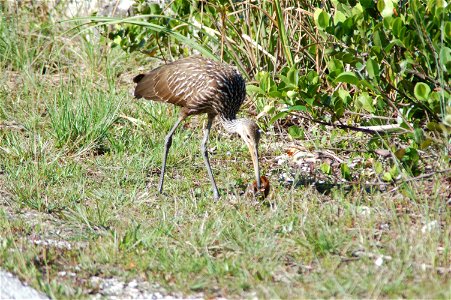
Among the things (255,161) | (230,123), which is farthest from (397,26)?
(230,123)

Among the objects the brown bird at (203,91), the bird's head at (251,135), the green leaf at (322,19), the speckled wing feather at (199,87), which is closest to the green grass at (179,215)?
the bird's head at (251,135)

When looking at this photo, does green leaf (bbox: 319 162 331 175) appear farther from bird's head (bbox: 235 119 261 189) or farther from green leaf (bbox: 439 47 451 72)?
green leaf (bbox: 439 47 451 72)

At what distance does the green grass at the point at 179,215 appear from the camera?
195 inches

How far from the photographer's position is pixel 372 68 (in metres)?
5.88

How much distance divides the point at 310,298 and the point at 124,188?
9.28ft

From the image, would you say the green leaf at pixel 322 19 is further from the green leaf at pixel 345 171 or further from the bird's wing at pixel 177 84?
the bird's wing at pixel 177 84

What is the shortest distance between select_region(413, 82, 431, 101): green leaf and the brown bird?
1.63 metres

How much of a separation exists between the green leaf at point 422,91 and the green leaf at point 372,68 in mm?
304

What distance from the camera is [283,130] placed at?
820 centimetres

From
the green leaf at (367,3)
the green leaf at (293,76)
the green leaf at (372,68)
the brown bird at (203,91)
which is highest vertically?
the green leaf at (367,3)

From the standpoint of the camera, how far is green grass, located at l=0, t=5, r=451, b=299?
4953mm

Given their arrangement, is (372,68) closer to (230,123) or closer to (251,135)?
(251,135)

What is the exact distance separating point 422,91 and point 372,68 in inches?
15.2

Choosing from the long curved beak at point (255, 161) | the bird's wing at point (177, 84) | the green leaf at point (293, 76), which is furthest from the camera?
the bird's wing at point (177, 84)
